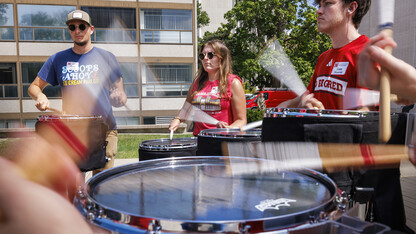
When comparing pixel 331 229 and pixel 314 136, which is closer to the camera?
pixel 331 229

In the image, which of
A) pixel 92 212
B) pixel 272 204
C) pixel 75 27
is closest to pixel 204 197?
pixel 272 204

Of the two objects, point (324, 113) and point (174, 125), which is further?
point (174, 125)

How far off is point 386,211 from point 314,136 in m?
0.51

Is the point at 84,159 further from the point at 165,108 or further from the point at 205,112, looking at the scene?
the point at 165,108

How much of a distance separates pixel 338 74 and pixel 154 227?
1349 millimetres

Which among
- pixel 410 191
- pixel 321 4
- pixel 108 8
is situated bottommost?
pixel 410 191

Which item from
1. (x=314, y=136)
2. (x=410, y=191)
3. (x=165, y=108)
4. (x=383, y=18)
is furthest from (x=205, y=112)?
(x=165, y=108)

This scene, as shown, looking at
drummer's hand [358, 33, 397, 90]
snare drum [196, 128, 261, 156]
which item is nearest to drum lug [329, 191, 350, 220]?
drummer's hand [358, 33, 397, 90]

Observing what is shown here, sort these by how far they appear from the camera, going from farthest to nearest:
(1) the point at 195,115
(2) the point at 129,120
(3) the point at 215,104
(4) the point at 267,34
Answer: (2) the point at 129,120, (4) the point at 267,34, (1) the point at 195,115, (3) the point at 215,104

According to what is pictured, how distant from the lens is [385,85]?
977 mm

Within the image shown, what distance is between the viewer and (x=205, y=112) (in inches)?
118

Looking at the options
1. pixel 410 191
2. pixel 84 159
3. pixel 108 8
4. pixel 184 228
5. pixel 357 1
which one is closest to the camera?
pixel 184 228

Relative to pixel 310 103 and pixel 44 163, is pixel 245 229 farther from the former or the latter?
pixel 310 103

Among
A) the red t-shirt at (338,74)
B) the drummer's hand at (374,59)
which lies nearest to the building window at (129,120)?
the red t-shirt at (338,74)
